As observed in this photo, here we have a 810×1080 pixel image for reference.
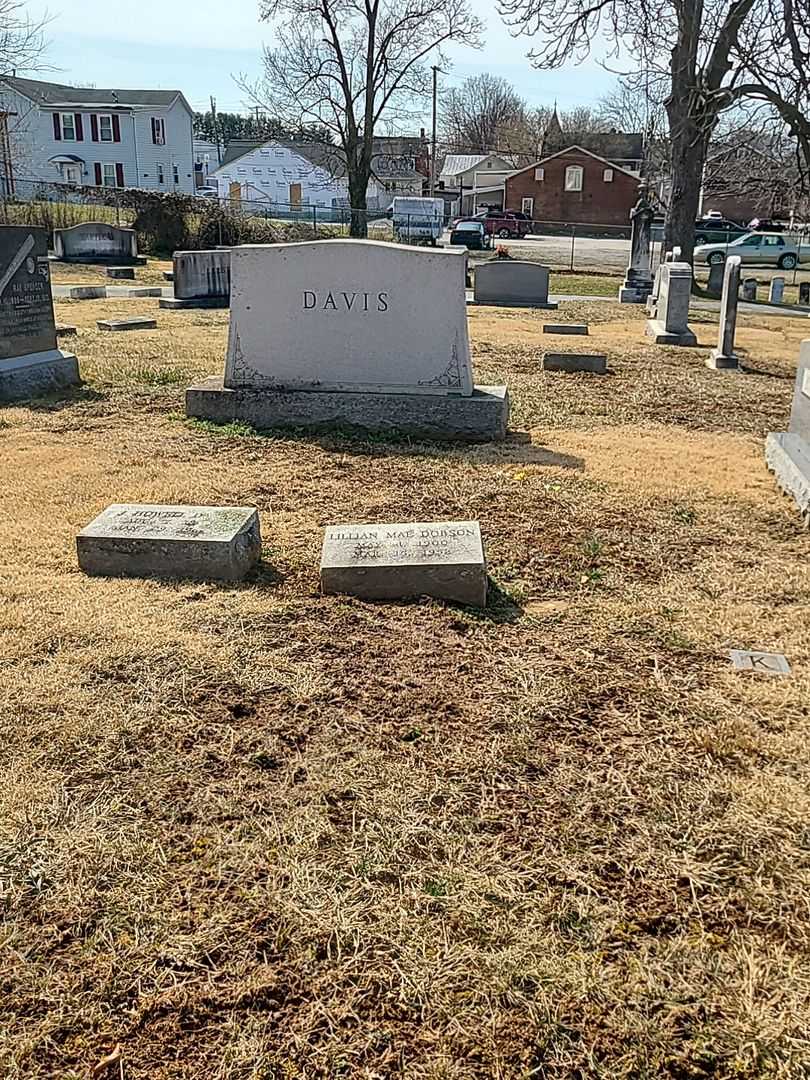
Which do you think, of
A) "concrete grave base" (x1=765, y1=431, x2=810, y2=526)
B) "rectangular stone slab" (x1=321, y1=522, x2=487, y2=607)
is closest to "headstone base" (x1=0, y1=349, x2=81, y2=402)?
"rectangular stone slab" (x1=321, y1=522, x2=487, y2=607)

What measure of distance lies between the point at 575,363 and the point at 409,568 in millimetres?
7688

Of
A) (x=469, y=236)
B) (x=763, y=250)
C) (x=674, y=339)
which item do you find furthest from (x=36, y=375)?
(x=763, y=250)

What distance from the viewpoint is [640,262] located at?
22422mm

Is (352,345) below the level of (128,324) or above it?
above

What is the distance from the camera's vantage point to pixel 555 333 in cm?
1501

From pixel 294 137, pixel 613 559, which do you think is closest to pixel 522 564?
pixel 613 559

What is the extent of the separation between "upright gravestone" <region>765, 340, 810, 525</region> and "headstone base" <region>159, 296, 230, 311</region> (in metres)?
12.9

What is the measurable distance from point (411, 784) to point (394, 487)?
352cm

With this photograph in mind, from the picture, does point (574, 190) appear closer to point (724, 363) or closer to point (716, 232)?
point (716, 232)

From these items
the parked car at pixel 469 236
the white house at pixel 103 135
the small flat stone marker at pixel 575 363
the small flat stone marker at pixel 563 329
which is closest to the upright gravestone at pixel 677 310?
the small flat stone marker at pixel 563 329

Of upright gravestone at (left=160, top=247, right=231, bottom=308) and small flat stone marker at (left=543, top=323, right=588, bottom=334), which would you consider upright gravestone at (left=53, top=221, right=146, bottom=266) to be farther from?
small flat stone marker at (left=543, top=323, right=588, bottom=334)

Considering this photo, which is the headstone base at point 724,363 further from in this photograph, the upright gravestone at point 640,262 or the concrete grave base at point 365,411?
the upright gravestone at point 640,262

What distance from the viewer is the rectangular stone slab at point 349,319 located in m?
7.71

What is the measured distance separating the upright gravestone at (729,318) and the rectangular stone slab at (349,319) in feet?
19.4
